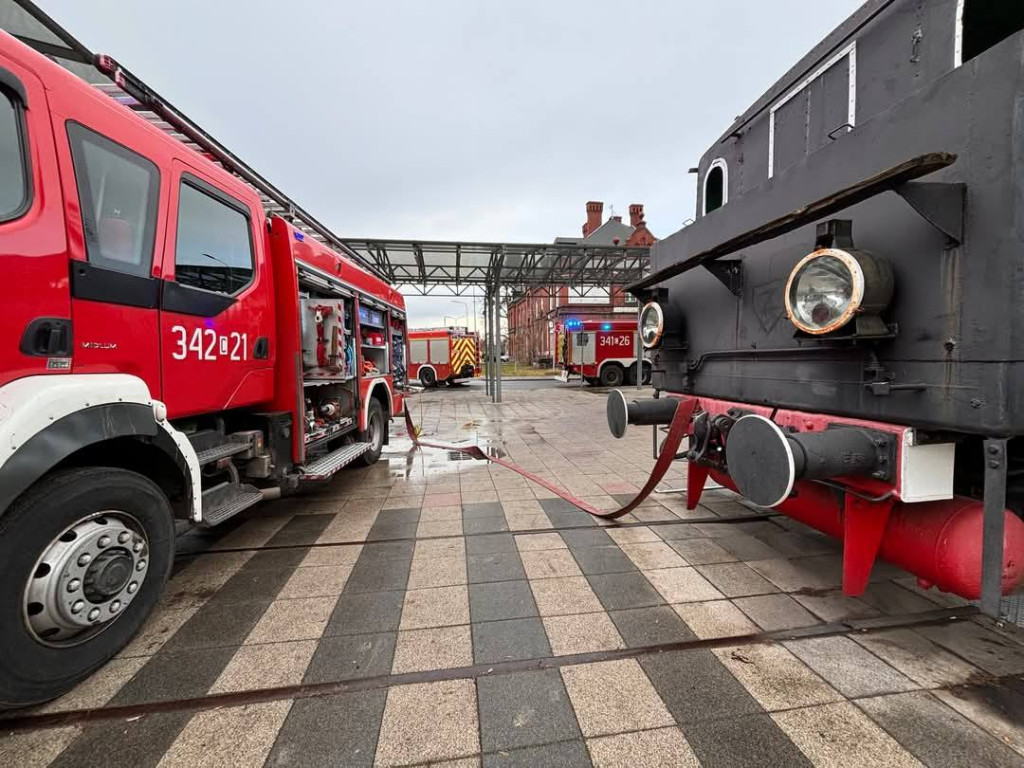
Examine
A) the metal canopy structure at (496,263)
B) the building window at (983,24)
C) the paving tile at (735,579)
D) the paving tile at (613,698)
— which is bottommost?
the paving tile at (613,698)

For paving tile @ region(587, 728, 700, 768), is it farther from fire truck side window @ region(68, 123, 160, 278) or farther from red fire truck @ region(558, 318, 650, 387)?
red fire truck @ region(558, 318, 650, 387)

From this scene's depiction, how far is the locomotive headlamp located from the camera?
1.74m

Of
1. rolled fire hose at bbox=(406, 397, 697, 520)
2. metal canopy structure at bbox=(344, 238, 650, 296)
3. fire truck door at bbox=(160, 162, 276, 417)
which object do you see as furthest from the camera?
metal canopy structure at bbox=(344, 238, 650, 296)

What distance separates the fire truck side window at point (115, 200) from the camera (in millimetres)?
2012

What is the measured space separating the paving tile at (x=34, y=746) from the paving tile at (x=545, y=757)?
1.56 metres

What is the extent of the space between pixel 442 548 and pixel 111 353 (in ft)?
7.53

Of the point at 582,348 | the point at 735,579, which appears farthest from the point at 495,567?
the point at 582,348

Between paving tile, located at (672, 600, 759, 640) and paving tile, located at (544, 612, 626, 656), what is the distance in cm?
42

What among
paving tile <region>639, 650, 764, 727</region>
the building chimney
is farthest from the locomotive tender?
the building chimney

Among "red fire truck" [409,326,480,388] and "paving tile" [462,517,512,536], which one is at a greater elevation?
"red fire truck" [409,326,480,388]

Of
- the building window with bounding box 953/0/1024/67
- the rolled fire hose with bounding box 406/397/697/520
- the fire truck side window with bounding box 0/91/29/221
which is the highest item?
the building window with bounding box 953/0/1024/67

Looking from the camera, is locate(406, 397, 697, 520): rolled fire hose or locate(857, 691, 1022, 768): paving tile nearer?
locate(857, 691, 1022, 768): paving tile

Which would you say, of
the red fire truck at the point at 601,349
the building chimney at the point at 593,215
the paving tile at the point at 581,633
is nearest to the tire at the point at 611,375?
the red fire truck at the point at 601,349

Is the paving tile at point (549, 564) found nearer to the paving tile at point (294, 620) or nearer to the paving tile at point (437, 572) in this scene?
the paving tile at point (437, 572)
